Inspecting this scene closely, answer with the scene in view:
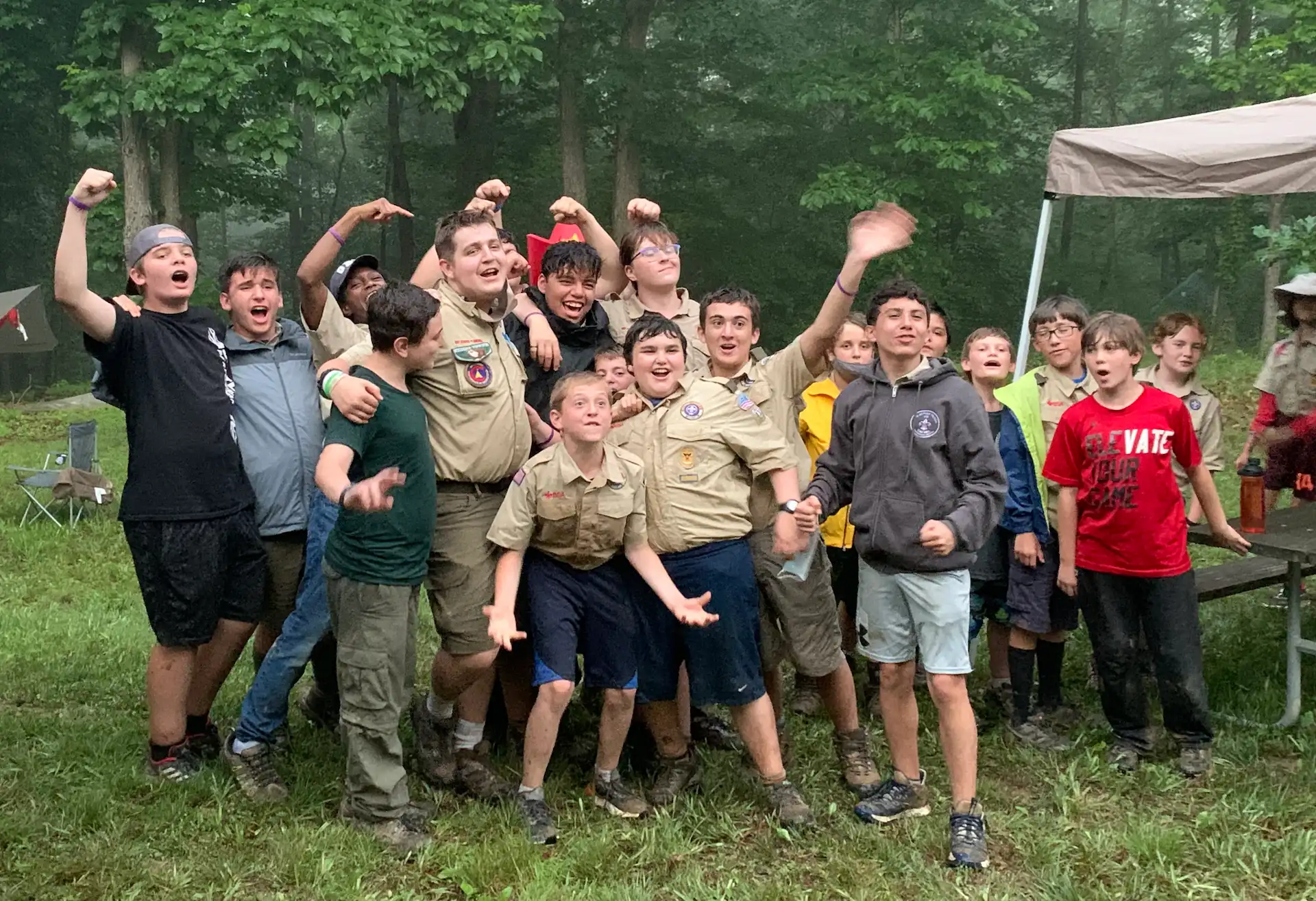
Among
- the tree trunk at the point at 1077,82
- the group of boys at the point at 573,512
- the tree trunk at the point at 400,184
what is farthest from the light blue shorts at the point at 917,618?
the tree trunk at the point at 1077,82

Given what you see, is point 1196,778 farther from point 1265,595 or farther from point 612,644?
point 1265,595

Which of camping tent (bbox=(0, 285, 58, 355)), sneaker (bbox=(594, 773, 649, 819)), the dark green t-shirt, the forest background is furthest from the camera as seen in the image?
camping tent (bbox=(0, 285, 58, 355))

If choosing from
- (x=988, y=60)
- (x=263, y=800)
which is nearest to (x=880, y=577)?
(x=263, y=800)

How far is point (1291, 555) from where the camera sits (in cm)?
404

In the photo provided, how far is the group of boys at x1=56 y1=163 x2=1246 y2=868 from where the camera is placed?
11.6 feet

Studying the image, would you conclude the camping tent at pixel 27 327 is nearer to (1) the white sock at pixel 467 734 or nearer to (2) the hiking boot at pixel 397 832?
(1) the white sock at pixel 467 734

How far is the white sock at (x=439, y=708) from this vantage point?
400 cm

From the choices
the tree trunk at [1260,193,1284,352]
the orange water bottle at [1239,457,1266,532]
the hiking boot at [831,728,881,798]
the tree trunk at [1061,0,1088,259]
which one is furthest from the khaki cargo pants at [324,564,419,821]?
the tree trunk at [1061,0,1088,259]

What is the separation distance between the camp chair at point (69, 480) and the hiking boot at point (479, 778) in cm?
691

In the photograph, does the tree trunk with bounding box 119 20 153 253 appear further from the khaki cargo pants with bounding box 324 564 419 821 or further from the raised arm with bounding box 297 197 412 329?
the khaki cargo pants with bounding box 324 564 419 821

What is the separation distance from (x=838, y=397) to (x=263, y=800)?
7.90 feet

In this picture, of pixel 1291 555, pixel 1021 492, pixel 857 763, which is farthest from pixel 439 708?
pixel 1291 555

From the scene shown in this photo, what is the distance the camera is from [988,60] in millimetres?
21594

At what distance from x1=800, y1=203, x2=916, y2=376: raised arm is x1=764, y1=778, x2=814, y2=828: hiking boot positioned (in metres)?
1.50
